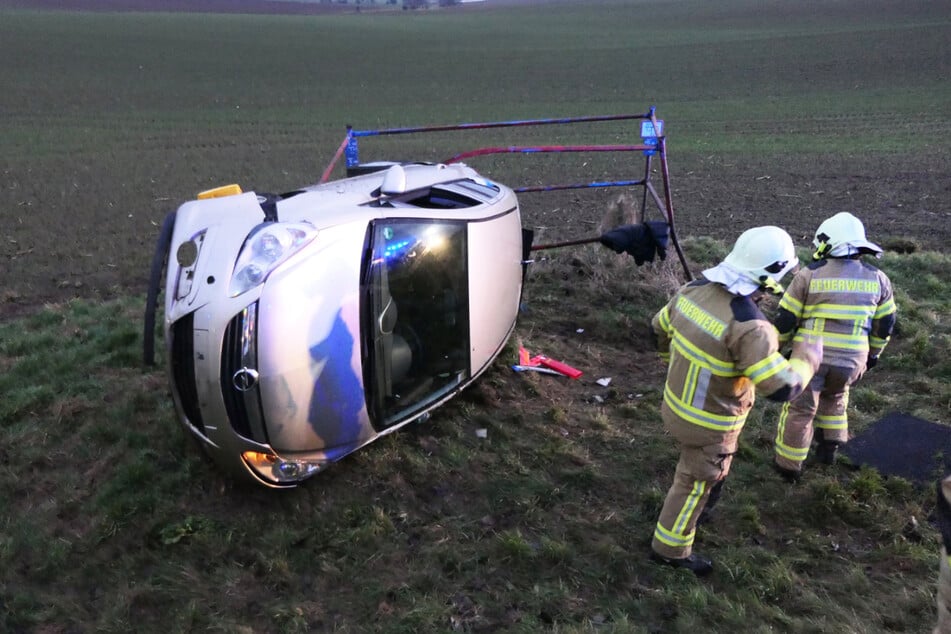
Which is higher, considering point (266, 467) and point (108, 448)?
point (266, 467)

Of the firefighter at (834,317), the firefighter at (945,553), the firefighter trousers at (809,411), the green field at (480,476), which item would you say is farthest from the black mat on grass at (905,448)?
the firefighter at (945,553)

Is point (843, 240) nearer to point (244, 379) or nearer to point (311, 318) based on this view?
point (311, 318)

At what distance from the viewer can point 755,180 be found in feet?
47.3

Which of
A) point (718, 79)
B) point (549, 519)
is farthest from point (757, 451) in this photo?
point (718, 79)

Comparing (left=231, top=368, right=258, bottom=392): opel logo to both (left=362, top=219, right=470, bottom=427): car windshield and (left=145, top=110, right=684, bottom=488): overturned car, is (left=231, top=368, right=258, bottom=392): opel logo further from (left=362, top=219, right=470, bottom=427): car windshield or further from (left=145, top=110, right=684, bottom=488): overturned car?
(left=362, top=219, right=470, bottom=427): car windshield

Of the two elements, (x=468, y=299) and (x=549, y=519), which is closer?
(x=549, y=519)

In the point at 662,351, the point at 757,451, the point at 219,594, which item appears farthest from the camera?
the point at 757,451

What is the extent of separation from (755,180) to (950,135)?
810 cm

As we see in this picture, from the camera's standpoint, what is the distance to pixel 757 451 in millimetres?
4707

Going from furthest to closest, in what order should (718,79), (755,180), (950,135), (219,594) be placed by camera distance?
1. (718,79)
2. (950,135)
3. (755,180)
4. (219,594)

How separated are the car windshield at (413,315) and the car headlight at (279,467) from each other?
429 millimetres

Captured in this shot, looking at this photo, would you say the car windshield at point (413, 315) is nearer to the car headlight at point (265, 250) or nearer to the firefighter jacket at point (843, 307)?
the car headlight at point (265, 250)

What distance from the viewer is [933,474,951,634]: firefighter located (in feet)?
7.23

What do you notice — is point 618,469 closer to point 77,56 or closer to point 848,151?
point 848,151
